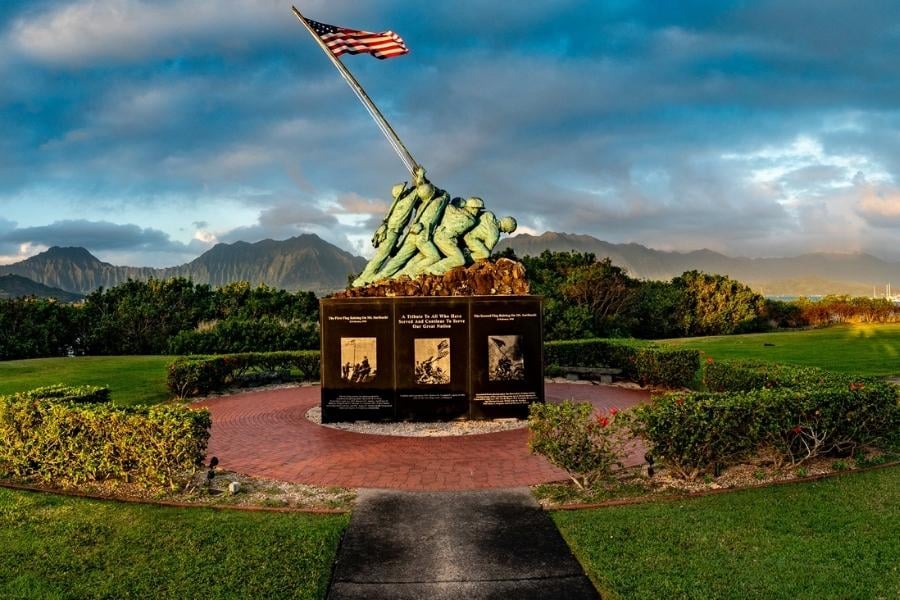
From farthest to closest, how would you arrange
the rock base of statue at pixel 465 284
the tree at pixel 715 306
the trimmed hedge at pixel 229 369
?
the tree at pixel 715 306 → the trimmed hedge at pixel 229 369 → the rock base of statue at pixel 465 284

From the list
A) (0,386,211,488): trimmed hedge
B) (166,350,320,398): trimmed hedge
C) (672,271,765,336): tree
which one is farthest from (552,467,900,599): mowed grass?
(672,271,765,336): tree

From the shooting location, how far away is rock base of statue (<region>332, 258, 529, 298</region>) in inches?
529

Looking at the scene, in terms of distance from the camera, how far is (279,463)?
10.1 meters

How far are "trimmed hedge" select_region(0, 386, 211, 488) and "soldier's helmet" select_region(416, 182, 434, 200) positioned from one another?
25.1ft

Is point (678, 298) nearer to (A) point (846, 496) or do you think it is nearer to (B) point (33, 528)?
(A) point (846, 496)

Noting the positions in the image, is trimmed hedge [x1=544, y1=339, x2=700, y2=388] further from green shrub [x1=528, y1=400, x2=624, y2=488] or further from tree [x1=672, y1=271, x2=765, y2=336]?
tree [x1=672, y1=271, x2=765, y2=336]

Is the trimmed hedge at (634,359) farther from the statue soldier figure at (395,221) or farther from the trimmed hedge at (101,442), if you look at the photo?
the trimmed hedge at (101,442)

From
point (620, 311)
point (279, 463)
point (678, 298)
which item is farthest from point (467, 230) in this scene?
point (678, 298)

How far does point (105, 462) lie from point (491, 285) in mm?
8094

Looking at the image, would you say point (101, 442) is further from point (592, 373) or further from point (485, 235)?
point (592, 373)

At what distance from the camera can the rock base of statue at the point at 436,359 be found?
43.3 ft

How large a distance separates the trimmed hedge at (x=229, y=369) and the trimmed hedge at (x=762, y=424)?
13633 mm

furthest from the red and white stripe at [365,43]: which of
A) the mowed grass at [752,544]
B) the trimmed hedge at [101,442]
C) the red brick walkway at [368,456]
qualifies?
the mowed grass at [752,544]

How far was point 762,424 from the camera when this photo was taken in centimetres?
840
